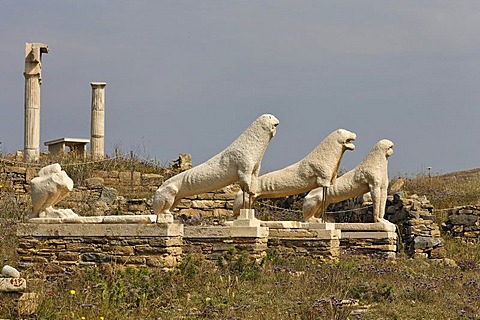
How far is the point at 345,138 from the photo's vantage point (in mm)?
16766

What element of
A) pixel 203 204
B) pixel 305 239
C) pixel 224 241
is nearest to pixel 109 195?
pixel 203 204

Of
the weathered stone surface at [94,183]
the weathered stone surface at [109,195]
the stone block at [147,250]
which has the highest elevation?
the weathered stone surface at [94,183]

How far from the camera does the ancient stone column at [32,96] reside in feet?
87.5

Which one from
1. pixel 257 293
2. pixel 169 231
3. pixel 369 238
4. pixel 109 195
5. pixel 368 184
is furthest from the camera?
pixel 109 195

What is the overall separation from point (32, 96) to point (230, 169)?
13593mm

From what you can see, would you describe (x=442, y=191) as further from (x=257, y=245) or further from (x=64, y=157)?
(x=257, y=245)

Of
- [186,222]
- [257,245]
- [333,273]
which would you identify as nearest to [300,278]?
[333,273]

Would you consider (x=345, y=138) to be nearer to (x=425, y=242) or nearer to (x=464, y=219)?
(x=425, y=242)

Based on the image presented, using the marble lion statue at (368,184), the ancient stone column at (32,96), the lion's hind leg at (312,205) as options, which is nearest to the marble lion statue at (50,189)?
the lion's hind leg at (312,205)

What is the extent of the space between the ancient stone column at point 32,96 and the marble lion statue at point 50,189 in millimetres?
12665

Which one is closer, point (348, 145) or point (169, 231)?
point (169, 231)

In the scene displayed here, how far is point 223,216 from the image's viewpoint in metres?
21.8

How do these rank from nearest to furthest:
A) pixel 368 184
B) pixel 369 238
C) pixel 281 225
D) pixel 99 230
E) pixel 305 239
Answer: pixel 99 230 < pixel 305 239 < pixel 281 225 < pixel 369 238 < pixel 368 184

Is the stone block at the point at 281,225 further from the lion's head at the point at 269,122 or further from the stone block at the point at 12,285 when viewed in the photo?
the stone block at the point at 12,285
